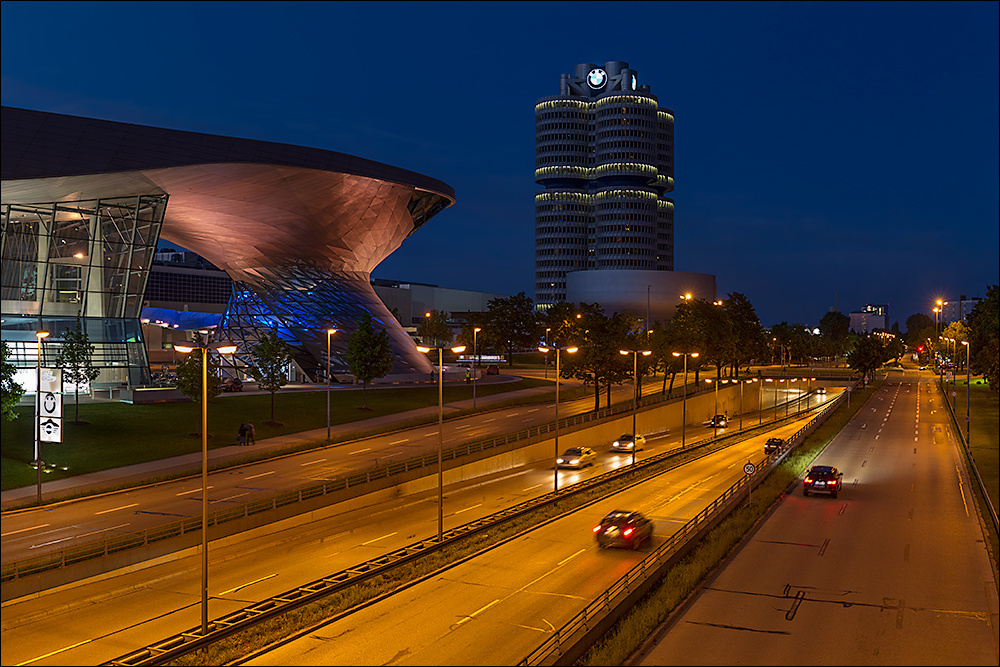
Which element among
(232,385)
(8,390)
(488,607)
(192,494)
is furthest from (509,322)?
(8,390)

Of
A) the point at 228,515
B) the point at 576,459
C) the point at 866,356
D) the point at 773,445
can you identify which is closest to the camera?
the point at 228,515

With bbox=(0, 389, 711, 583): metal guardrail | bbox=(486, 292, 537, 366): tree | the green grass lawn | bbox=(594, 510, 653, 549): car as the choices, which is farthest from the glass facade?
bbox=(486, 292, 537, 366): tree

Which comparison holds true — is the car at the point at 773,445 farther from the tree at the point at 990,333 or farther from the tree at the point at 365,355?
the tree at the point at 365,355

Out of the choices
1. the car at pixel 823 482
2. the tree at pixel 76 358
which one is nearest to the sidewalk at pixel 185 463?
the tree at pixel 76 358

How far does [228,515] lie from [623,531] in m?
14.7

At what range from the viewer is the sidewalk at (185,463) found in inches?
1315

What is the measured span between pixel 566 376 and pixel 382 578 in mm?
57785

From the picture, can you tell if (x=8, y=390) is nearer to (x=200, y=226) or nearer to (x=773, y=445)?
(x=773, y=445)

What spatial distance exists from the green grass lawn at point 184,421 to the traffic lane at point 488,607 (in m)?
13.4

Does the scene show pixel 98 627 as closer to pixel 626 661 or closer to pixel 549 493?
pixel 626 661

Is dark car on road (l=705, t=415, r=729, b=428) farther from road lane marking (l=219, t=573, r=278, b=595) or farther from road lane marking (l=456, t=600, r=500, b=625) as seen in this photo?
road lane marking (l=219, t=573, r=278, b=595)

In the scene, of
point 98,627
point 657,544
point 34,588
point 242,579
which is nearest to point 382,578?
point 242,579

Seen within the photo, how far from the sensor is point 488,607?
23109 mm

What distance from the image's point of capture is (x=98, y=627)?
21297 millimetres
